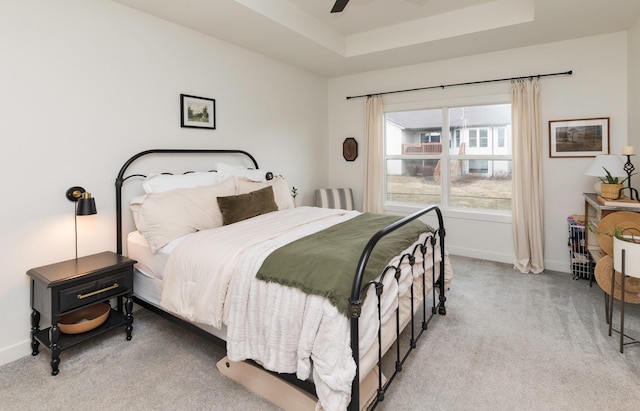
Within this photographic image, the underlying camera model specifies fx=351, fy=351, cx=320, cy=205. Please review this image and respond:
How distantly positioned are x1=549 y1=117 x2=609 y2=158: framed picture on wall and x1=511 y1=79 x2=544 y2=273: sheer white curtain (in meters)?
0.16

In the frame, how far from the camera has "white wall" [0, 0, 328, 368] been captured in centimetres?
233

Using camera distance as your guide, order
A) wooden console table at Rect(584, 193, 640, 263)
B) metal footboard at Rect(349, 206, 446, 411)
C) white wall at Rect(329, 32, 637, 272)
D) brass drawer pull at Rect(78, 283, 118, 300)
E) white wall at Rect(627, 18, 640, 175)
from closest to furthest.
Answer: metal footboard at Rect(349, 206, 446, 411) → brass drawer pull at Rect(78, 283, 118, 300) → wooden console table at Rect(584, 193, 640, 263) → white wall at Rect(627, 18, 640, 175) → white wall at Rect(329, 32, 637, 272)

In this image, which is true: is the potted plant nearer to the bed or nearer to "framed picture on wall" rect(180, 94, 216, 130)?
the bed

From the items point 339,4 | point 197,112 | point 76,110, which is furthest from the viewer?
point 197,112

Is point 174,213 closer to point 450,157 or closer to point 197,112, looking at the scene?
point 197,112

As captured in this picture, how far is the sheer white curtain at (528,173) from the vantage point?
3955 mm

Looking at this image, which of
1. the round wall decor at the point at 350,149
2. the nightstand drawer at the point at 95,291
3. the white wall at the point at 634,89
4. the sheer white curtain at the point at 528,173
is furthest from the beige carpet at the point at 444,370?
the round wall decor at the point at 350,149

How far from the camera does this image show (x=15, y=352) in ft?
7.77

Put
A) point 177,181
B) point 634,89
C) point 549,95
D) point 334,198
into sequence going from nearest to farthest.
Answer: point 177,181, point 634,89, point 549,95, point 334,198

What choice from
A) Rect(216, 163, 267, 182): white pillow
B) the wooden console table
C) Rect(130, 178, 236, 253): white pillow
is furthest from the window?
Rect(130, 178, 236, 253): white pillow

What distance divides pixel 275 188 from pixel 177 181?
98 cm

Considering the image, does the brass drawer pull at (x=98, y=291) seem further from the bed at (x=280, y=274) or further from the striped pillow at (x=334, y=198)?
the striped pillow at (x=334, y=198)

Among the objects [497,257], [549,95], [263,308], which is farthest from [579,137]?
[263,308]

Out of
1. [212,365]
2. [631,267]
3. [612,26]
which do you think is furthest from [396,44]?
[212,365]
